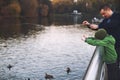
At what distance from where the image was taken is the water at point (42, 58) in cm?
2853

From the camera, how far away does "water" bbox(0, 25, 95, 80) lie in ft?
93.6

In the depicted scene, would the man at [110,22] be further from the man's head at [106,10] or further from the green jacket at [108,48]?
the green jacket at [108,48]

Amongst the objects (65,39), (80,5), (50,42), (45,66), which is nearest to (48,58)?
(45,66)

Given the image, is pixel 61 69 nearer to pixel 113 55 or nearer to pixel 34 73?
pixel 34 73

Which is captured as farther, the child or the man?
the man

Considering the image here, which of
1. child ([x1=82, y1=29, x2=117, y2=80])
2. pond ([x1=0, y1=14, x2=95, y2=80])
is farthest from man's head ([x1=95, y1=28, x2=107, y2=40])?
pond ([x1=0, y1=14, x2=95, y2=80])

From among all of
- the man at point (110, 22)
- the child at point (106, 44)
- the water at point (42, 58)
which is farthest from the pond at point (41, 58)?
the child at point (106, 44)

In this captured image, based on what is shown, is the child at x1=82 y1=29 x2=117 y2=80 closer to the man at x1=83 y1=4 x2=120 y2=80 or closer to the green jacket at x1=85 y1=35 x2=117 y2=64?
the green jacket at x1=85 y1=35 x2=117 y2=64

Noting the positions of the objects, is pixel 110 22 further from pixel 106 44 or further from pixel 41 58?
pixel 41 58

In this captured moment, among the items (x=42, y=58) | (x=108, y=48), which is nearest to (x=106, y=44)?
(x=108, y=48)

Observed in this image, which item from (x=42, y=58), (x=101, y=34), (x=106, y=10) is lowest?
(x=42, y=58)

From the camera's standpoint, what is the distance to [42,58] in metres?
35.3

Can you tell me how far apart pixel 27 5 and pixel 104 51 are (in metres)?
90.5

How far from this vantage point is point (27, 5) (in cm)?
9344
